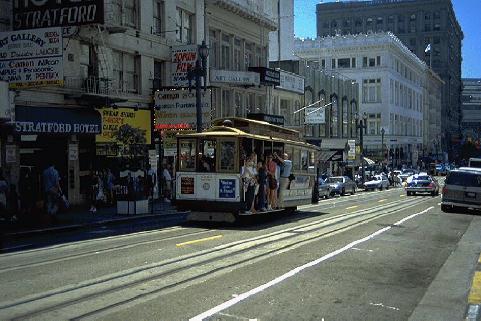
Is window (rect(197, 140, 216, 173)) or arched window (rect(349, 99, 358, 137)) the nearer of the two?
window (rect(197, 140, 216, 173))

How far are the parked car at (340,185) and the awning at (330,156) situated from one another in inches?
358

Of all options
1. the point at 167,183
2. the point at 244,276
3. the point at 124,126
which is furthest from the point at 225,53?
the point at 244,276

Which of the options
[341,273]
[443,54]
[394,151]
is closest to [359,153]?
[394,151]

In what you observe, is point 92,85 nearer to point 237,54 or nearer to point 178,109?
point 178,109

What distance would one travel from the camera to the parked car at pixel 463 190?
25.0 meters

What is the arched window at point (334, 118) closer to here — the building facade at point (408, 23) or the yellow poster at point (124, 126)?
the yellow poster at point (124, 126)

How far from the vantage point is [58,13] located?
2158cm

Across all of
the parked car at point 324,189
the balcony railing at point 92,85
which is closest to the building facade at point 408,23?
the parked car at point 324,189

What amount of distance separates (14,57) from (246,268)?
1383 centimetres

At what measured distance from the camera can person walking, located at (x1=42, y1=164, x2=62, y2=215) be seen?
1961 cm

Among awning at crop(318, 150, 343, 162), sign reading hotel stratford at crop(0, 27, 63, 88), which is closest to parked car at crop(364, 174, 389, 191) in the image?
awning at crop(318, 150, 343, 162)

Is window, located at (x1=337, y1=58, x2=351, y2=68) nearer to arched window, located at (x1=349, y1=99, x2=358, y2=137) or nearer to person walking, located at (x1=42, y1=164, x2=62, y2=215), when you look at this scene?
arched window, located at (x1=349, y1=99, x2=358, y2=137)

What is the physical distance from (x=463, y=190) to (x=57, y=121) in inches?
665

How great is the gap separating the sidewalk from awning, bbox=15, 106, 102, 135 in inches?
128
